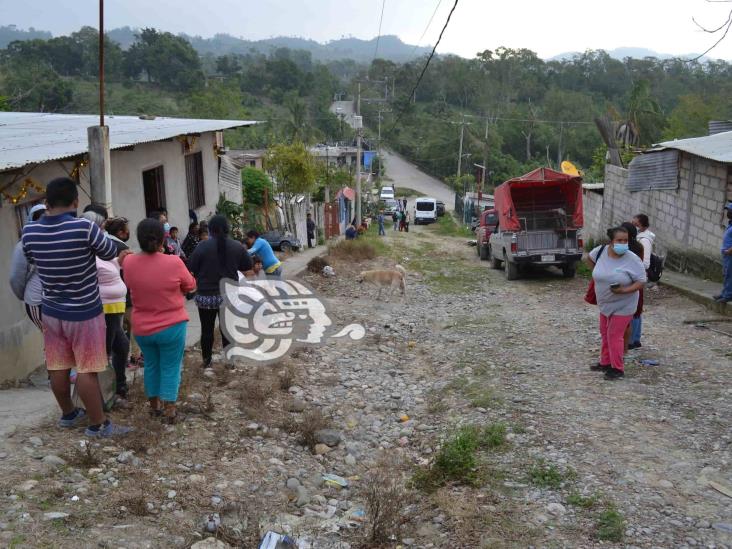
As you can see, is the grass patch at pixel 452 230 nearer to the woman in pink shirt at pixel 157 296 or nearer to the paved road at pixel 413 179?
the paved road at pixel 413 179

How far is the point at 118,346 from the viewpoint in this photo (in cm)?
500

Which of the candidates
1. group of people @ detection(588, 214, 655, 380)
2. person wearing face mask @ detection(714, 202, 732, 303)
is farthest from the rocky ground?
person wearing face mask @ detection(714, 202, 732, 303)

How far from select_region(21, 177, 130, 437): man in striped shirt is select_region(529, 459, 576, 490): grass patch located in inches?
121

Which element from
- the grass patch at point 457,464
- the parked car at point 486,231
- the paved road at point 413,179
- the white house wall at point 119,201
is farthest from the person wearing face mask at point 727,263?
the paved road at point 413,179

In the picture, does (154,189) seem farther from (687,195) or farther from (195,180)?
(687,195)

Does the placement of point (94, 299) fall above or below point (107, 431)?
above

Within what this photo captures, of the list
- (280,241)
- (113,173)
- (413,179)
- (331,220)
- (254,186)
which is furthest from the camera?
(413,179)

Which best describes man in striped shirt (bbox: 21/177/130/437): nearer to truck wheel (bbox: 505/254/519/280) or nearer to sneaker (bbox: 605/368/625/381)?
sneaker (bbox: 605/368/625/381)

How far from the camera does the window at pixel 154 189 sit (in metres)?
11.7

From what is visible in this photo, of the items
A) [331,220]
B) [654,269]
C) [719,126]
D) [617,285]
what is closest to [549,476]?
[617,285]

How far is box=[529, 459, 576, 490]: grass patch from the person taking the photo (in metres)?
4.35

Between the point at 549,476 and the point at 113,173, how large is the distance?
26.4 ft

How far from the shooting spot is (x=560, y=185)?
15.3 metres

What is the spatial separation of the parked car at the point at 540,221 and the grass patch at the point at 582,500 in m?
10.5
